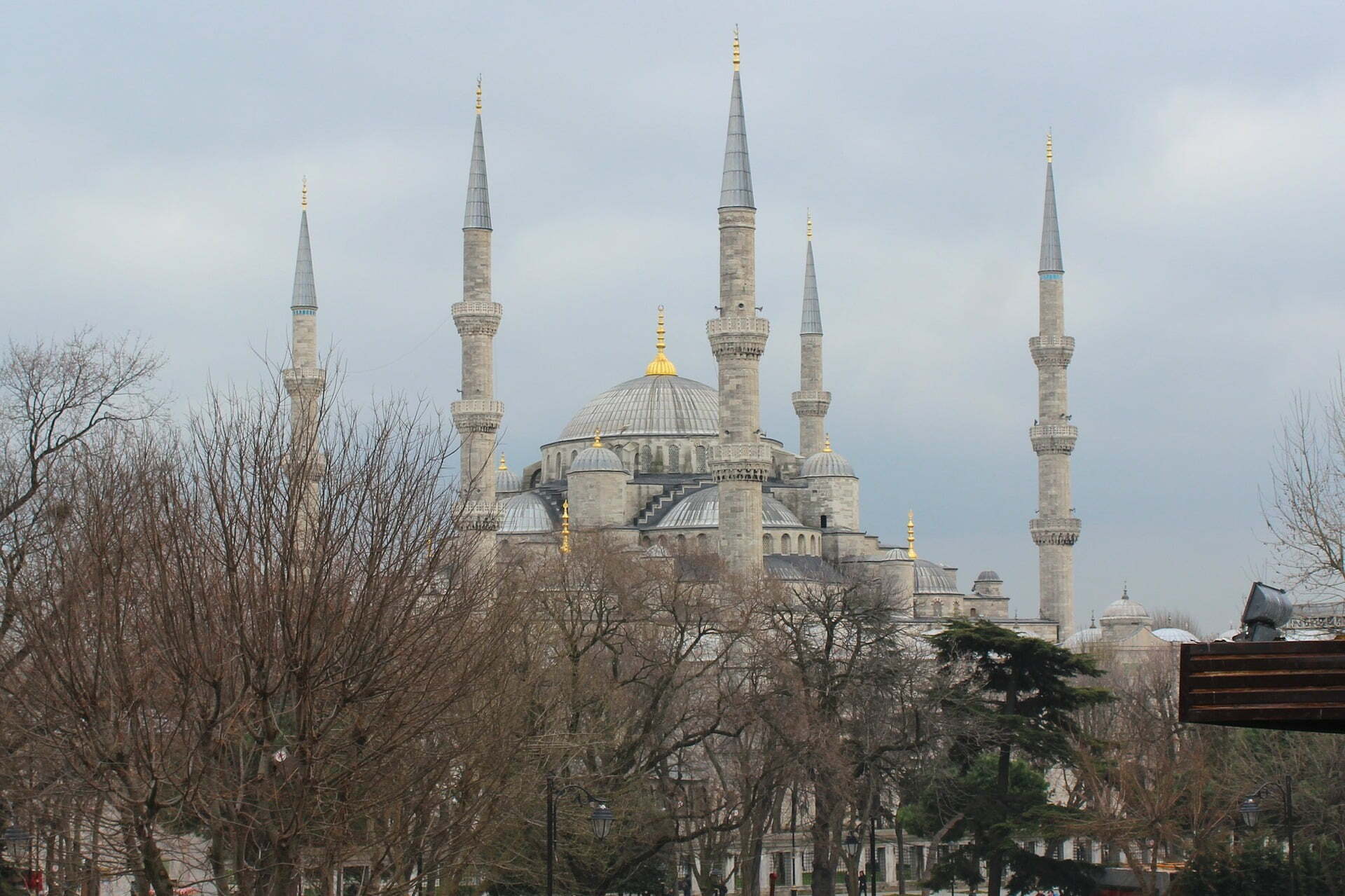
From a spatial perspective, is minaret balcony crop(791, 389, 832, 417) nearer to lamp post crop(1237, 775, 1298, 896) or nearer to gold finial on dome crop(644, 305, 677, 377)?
gold finial on dome crop(644, 305, 677, 377)

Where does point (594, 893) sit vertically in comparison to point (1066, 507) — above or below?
below

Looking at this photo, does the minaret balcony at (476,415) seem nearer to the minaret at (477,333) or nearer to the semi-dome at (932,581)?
the minaret at (477,333)

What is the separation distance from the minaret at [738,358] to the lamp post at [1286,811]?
22.5 m

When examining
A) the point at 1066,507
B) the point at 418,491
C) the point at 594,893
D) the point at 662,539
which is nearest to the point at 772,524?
the point at 662,539

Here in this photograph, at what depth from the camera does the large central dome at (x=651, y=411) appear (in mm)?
70062

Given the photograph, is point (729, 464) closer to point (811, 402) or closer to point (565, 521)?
point (565, 521)

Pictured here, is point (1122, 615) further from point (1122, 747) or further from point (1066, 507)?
point (1122, 747)

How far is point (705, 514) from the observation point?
199ft

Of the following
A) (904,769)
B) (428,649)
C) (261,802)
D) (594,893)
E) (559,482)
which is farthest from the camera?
(559,482)

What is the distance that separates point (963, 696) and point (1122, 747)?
2769 mm

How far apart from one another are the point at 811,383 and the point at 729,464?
63.4 ft

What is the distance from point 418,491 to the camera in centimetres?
1559

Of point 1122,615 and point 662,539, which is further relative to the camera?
point 1122,615

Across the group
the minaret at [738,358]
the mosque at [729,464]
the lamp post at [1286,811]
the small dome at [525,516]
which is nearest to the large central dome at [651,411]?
the mosque at [729,464]
